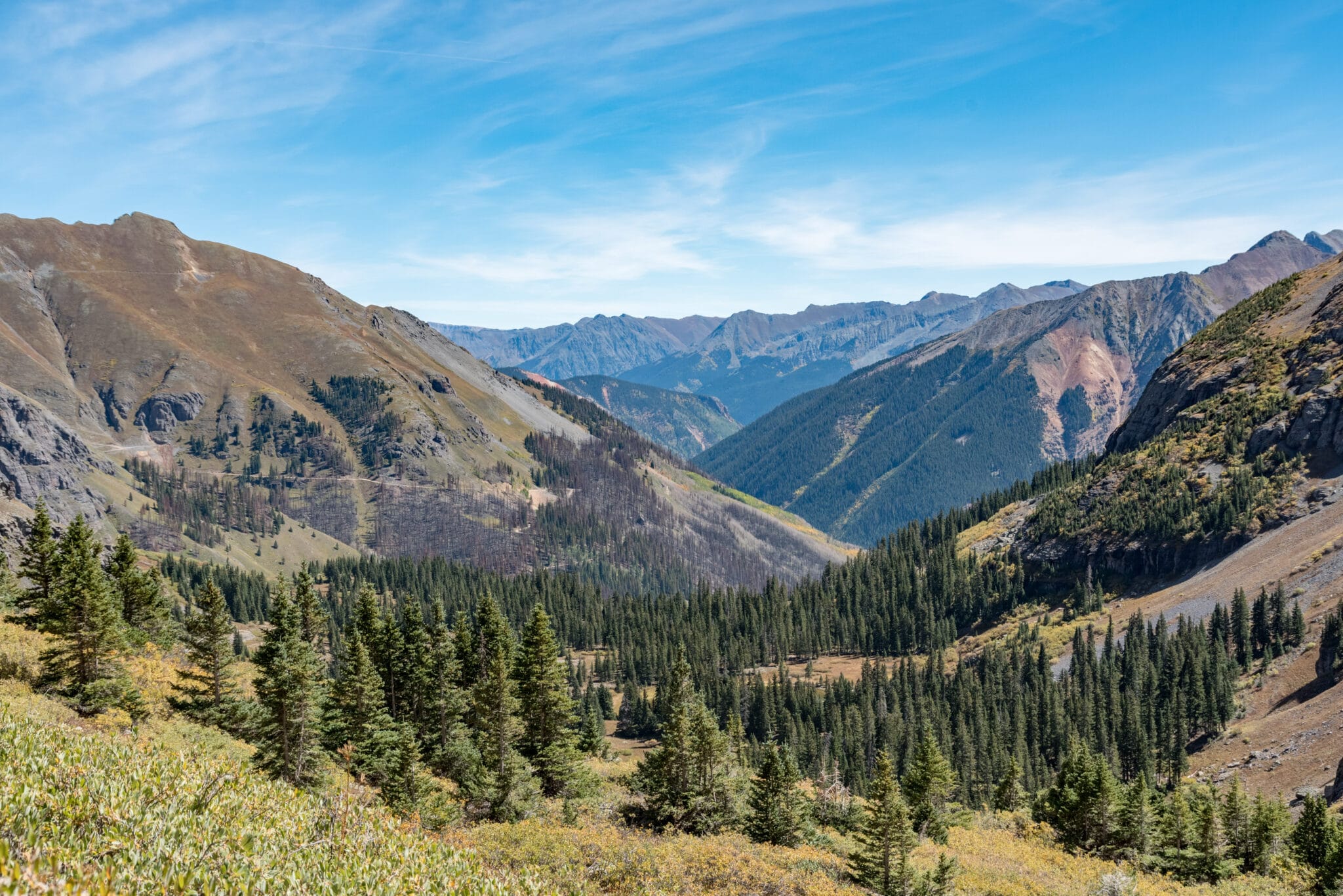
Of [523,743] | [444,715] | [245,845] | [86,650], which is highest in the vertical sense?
[245,845]

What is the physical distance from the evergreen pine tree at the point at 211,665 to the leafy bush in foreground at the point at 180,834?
86.4ft

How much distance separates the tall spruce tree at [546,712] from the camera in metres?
55.6

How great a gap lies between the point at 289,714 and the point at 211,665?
28.3 ft

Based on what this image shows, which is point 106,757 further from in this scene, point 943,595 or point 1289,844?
point 943,595

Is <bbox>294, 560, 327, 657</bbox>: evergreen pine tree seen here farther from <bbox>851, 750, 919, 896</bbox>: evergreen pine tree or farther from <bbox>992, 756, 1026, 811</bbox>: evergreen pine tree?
<bbox>992, 756, 1026, 811</bbox>: evergreen pine tree

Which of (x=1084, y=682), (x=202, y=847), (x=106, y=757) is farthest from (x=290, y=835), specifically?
(x=1084, y=682)

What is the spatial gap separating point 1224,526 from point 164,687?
191137 mm

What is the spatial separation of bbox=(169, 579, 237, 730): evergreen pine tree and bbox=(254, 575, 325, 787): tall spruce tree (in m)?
4.55

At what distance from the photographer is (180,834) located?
16234mm

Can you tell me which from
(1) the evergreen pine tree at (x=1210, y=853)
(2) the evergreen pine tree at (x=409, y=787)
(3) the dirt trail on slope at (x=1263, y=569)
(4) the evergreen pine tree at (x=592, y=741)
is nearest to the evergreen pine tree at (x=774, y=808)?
(2) the evergreen pine tree at (x=409, y=787)

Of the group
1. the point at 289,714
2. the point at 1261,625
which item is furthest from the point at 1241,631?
the point at 289,714

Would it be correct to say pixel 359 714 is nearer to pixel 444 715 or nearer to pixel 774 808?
pixel 444 715

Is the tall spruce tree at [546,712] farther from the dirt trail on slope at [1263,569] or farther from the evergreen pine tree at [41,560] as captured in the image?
the dirt trail on slope at [1263,569]

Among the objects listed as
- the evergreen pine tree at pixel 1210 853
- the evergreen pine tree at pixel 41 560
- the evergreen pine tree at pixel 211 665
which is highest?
the evergreen pine tree at pixel 41 560
